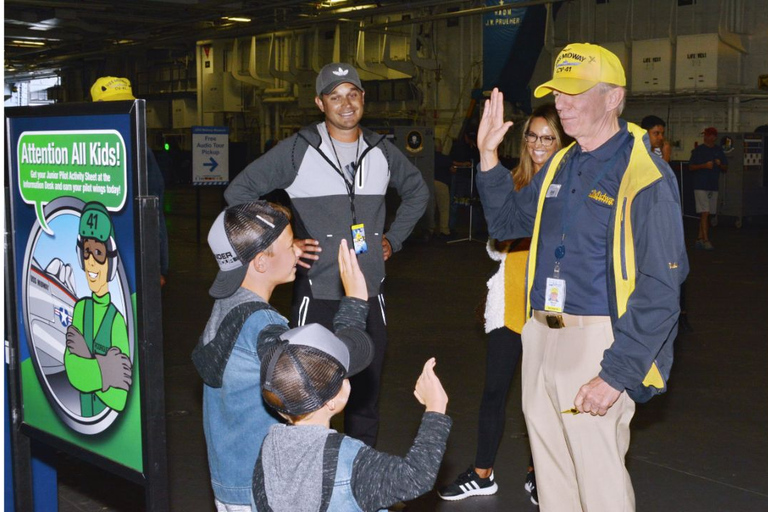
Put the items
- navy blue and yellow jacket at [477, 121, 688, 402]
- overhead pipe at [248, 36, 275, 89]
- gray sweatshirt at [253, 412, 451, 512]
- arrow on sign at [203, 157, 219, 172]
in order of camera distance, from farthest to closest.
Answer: overhead pipe at [248, 36, 275, 89], arrow on sign at [203, 157, 219, 172], navy blue and yellow jacket at [477, 121, 688, 402], gray sweatshirt at [253, 412, 451, 512]

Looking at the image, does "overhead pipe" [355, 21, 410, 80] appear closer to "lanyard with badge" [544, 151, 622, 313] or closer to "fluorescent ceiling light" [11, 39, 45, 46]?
"fluorescent ceiling light" [11, 39, 45, 46]

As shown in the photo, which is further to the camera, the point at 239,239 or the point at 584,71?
the point at 584,71

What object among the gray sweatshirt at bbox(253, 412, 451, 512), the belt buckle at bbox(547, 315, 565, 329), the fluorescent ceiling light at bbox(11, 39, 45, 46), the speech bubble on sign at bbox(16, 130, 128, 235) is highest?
the fluorescent ceiling light at bbox(11, 39, 45, 46)

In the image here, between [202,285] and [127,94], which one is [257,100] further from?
[127,94]

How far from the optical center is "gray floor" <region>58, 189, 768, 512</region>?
4.56m

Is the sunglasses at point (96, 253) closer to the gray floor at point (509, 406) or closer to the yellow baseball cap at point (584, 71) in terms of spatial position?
the yellow baseball cap at point (584, 71)

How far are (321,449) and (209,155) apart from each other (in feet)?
44.6

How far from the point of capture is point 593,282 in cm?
285

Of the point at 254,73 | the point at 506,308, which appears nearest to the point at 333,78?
the point at 506,308

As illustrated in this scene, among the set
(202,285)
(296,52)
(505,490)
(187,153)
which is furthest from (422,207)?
(187,153)

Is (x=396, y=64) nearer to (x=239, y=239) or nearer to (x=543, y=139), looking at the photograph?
(x=543, y=139)

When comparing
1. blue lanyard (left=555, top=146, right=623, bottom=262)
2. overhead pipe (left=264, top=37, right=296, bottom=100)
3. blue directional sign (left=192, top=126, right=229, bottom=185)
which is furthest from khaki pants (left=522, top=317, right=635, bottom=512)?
overhead pipe (left=264, top=37, right=296, bottom=100)

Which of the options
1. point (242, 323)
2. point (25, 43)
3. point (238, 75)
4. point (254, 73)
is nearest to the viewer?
point (242, 323)

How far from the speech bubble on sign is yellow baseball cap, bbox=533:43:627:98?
125 cm
